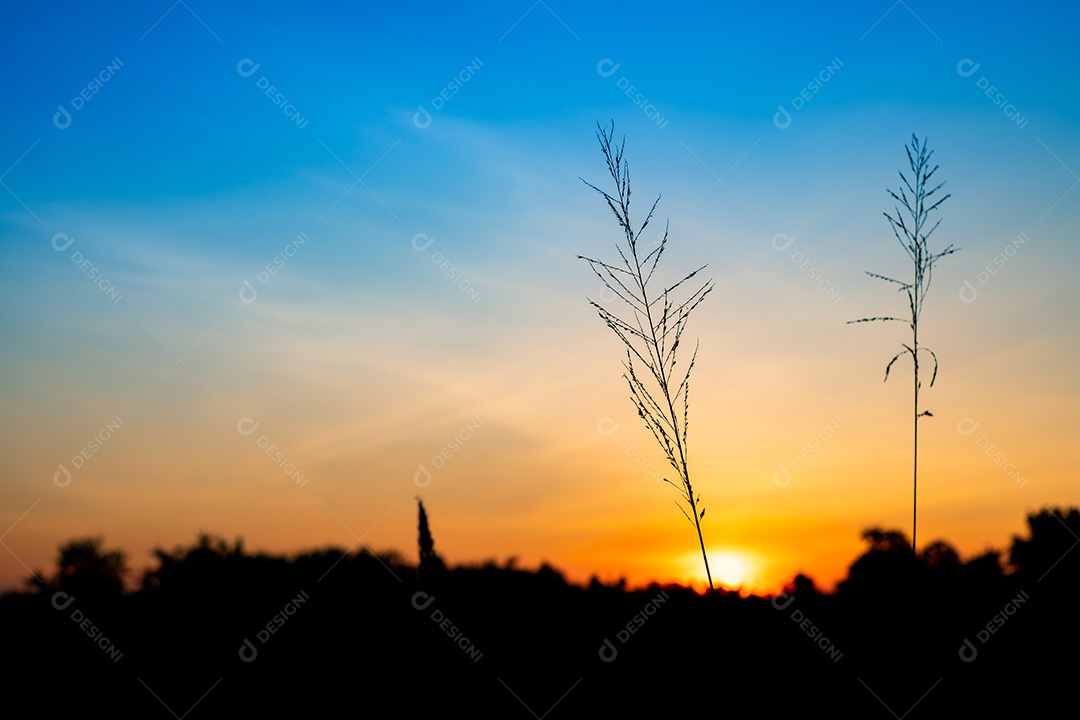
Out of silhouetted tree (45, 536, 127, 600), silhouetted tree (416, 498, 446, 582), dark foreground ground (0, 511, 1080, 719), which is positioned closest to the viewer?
dark foreground ground (0, 511, 1080, 719)

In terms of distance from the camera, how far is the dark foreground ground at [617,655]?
382 cm

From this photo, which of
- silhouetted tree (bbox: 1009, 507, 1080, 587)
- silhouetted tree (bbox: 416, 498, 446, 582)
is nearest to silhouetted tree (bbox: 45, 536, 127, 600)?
silhouetted tree (bbox: 416, 498, 446, 582)

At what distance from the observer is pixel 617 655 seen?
5.44 m

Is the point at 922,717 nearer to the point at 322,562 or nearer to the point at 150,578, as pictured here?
the point at 150,578

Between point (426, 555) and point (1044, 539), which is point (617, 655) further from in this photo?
point (1044, 539)

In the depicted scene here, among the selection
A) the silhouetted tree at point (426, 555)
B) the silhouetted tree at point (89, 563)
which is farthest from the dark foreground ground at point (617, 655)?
the silhouetted tree at point (89, 563)

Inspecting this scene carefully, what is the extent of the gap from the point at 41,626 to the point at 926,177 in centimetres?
1047

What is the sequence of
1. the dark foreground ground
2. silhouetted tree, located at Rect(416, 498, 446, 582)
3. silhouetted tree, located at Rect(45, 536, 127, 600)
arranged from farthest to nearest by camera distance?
silhouetted tree, located at Rect(45, 536, 127, 600)
silhouetted tree, located at Rect(416, 498, 446, 582)
the dark foreground ground

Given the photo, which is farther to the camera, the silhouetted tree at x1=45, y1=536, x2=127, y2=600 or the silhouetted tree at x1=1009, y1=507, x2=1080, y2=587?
the silhouetted tree at x1=45, y1=536, x2=127, y2=600

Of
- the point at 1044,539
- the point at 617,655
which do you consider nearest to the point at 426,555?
the point at 617,655

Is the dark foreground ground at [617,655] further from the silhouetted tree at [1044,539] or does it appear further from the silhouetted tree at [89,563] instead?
the silhouetted tree at [89,563]

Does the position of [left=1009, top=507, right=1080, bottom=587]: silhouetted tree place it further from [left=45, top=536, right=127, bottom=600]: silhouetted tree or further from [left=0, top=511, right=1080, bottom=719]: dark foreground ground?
[left=45, top=536, right=127, bottom=600]: silhouetted tree

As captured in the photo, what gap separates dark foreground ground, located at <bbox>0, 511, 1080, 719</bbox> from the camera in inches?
150

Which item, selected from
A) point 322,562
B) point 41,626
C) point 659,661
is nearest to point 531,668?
point 659,661
